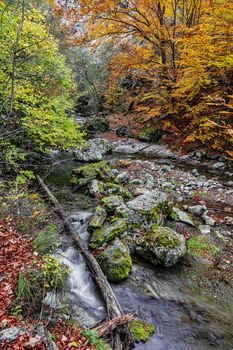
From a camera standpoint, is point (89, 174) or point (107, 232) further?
point (89, 174)

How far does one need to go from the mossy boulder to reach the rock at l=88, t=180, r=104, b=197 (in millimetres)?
420

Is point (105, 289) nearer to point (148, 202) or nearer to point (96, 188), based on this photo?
point (148, 202)

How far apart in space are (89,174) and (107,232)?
13.5 feet

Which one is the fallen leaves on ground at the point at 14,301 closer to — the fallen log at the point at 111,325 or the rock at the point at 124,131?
the fallen log at the point at 111,325

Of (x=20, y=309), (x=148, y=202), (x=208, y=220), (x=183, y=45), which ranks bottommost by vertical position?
(x=208, y=220)

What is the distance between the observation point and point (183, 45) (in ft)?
35.3

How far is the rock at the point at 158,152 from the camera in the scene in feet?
41.3

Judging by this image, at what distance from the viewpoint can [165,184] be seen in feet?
30.2

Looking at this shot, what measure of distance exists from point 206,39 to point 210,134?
13.4 ft

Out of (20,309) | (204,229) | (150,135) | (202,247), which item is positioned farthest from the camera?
(150,135)

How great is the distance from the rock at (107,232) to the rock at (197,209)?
2458 millimetres

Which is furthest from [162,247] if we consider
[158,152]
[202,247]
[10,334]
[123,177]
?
[158,152]

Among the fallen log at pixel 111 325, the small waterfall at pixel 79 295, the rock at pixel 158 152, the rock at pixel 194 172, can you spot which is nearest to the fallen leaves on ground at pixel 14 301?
the fallen log at pixel 111 325

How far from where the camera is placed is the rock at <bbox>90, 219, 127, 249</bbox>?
→ 18.2ft
